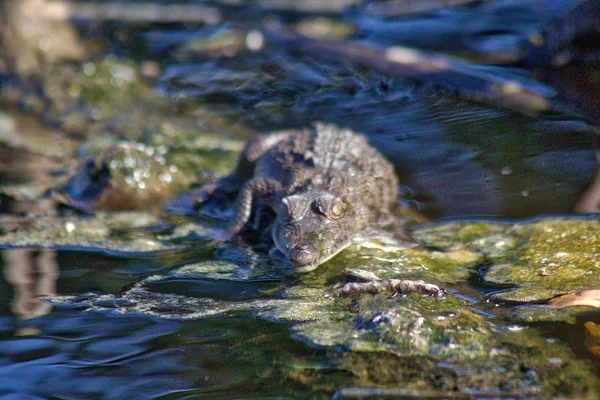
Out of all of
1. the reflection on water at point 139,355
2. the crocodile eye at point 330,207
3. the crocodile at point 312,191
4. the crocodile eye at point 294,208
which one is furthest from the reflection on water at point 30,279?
the crocodile eye at point 330,207

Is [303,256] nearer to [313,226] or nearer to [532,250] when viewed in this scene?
[313,226]

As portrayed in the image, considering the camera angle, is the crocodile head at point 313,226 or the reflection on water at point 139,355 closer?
the reflection on water at point 139,355

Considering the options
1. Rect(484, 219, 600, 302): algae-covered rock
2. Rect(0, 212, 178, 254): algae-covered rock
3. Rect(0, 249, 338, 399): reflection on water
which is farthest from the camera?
Rect(0, 212, 178, 254): algae-covered rock

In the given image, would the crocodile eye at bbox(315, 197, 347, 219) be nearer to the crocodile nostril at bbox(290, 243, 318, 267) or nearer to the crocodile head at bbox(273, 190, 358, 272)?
the crocodile head at bbox(273, 190, 358, 272)

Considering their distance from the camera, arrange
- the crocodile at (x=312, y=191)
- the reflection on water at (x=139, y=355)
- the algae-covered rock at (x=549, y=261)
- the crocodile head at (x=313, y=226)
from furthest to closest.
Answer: the crocodile at (x=312, y=191)
the crocodile head at (x=313, y=226)
the algae-covered rock at (x=549, y=261)
the reflection on water at (x=139, y=355)

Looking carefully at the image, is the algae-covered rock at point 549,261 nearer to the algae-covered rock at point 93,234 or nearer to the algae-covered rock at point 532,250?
the algae-covered rock at point 532,250

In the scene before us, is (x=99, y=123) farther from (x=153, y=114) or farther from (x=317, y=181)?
(x=317, y=181)

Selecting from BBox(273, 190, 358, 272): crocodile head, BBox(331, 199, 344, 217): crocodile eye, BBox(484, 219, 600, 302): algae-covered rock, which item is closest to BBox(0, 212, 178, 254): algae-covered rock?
BBox(273, 190, 358, 272): crocodile head

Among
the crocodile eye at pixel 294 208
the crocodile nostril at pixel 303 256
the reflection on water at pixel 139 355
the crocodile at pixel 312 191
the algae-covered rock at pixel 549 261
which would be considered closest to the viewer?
the reflection on water at pixel 139 355
